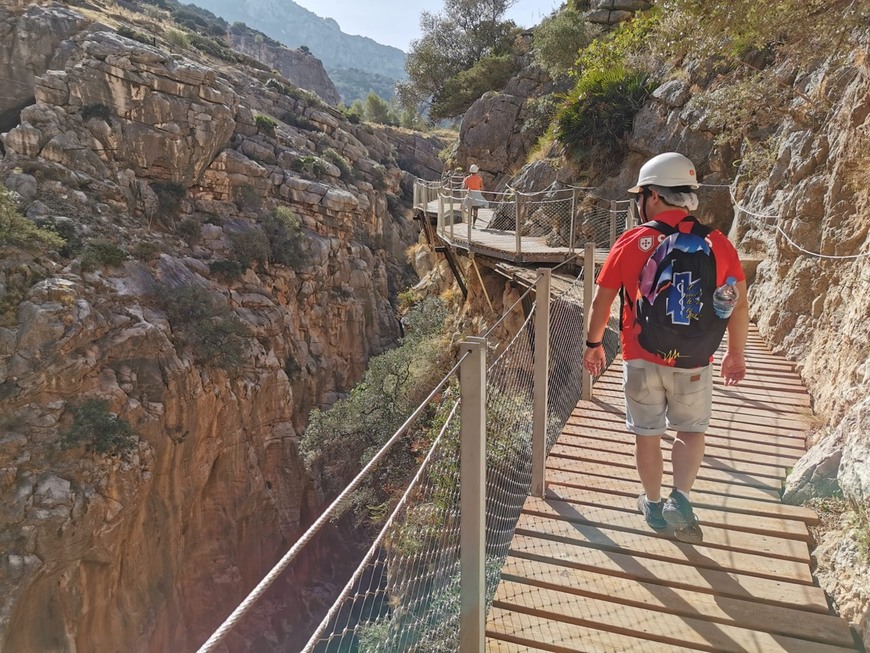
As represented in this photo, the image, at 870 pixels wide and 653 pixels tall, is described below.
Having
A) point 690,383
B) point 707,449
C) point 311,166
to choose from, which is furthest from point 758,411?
point 311,166

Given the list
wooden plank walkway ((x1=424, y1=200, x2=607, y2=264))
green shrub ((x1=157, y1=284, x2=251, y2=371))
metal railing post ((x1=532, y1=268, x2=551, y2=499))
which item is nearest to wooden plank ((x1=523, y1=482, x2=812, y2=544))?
metal railing post ((x1=532, y1=268, x2=551, y2=499))

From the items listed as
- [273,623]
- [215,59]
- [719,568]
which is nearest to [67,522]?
[273,623]

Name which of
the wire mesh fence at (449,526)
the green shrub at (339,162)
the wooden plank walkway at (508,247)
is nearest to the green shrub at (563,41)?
the wooden plank walkway at (508,247)

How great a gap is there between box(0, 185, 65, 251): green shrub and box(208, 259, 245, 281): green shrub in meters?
5.70

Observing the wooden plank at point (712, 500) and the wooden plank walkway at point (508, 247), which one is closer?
the wooden plank at point (712, 500)

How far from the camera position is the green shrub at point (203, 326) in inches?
726

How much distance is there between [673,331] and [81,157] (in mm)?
24167

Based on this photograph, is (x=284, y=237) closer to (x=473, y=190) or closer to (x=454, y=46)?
(x=454, y=46)

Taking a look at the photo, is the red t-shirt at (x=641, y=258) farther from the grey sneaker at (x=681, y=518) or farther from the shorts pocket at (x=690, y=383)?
the grey sneaker at (x=681, y=518)

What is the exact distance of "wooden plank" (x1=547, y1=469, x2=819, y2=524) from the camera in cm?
300

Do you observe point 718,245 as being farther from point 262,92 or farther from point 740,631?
point 262,92

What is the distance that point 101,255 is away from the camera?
17297mm

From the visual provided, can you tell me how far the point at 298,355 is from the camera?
2356 cm

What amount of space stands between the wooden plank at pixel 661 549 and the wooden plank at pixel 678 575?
3 centimetres
